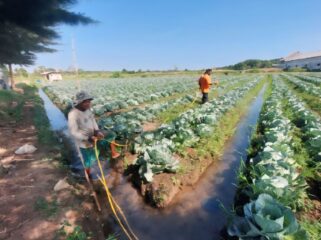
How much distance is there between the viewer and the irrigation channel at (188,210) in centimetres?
327

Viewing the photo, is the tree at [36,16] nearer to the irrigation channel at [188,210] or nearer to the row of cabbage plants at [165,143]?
the row of cabbage plants at [165,143]

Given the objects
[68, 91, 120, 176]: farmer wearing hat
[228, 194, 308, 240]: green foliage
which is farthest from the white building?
[228, 194, 308, 240]: green foliage

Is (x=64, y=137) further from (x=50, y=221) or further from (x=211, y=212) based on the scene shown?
(x=211, y=212)

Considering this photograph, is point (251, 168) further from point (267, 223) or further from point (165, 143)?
point (267, 223)

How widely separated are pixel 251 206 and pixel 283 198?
56 cm

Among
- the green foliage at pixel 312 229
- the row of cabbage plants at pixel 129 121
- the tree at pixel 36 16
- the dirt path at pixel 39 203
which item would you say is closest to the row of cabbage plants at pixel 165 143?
the row of cabbage plants at pixel 129 121

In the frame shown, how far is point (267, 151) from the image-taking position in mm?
3717

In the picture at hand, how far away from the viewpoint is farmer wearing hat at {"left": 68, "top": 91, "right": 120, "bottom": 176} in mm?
4008

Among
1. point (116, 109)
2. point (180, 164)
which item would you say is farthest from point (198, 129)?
point (116, 109)

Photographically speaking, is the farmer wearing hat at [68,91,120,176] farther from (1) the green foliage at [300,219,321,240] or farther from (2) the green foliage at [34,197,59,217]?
(1) the green foliage at [300,219,321,240]

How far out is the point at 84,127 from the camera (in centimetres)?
427

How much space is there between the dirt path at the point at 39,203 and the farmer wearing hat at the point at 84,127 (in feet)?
2.21

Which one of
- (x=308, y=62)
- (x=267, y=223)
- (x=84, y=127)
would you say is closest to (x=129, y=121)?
(x=84, y=127)

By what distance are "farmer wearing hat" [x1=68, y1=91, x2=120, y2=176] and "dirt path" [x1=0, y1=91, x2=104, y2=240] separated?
0.67 meters
